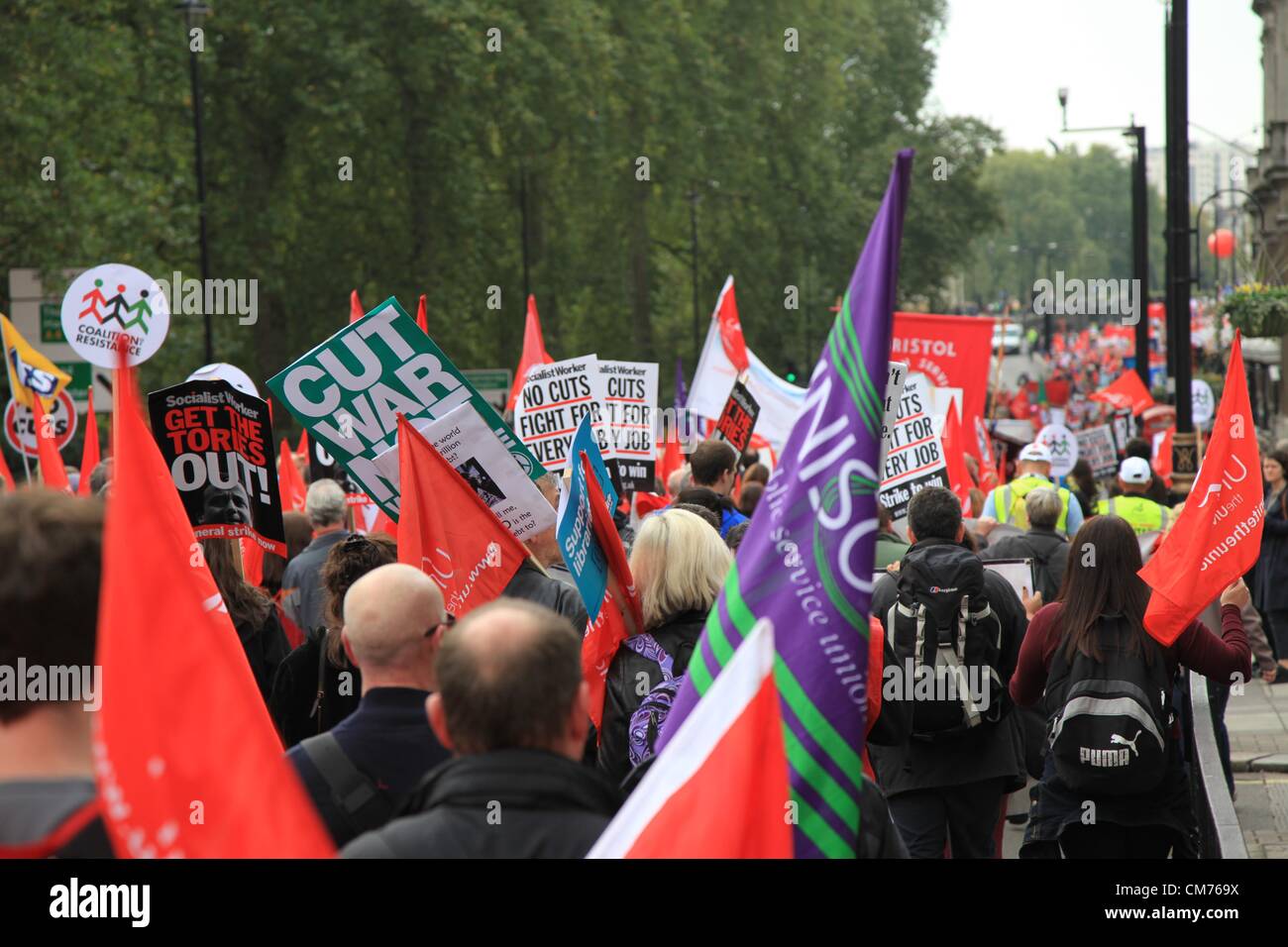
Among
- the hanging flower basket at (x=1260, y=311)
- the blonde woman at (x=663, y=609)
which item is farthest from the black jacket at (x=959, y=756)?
the hanging flower basket at (x=1260, y=311)

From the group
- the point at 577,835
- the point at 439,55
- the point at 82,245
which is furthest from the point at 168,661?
the point at 439,55

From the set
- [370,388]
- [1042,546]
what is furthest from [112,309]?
[1042,546]

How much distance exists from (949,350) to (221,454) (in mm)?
9392

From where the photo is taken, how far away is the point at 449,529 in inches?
236

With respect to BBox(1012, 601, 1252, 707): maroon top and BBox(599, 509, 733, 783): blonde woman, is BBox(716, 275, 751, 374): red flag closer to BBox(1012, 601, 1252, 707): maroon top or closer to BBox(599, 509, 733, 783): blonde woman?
BBox(1012, 601, 1252, 707): maroon top

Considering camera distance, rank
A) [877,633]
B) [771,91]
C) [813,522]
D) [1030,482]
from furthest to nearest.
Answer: [771,91] < [1030,482] < [877,633] < [813,522]

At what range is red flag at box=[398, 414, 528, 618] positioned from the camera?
595 cm

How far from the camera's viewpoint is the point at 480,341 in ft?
114

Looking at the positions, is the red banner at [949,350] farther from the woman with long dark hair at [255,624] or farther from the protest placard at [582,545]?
the protest placard at [582,545]

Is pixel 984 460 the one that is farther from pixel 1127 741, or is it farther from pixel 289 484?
pixel 1127 741

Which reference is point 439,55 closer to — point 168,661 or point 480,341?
point 480,341

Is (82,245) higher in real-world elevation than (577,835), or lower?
higher

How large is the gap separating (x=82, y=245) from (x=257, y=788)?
2156 cm

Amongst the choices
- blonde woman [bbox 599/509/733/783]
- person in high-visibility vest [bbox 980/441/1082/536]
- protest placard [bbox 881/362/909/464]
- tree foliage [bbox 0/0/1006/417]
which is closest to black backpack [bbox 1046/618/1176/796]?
blonde woman [bbox 599/509/733/783]
